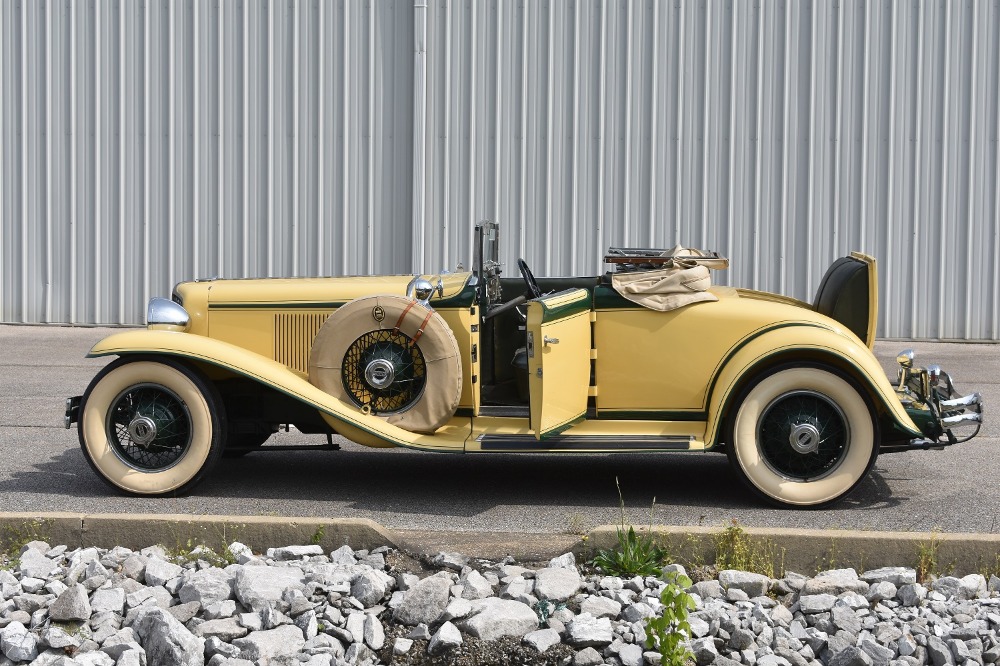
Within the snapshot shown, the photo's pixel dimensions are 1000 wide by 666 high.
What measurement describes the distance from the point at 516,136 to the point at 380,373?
8.23 metres

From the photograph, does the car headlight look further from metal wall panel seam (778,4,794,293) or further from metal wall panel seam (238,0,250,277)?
metal wall panel seam (778,4,794,293)

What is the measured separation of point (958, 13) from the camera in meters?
14.2

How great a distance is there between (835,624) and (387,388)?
2885mm

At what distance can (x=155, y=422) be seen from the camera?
6578 millimetres

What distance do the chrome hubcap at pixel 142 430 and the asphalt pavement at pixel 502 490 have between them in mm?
312

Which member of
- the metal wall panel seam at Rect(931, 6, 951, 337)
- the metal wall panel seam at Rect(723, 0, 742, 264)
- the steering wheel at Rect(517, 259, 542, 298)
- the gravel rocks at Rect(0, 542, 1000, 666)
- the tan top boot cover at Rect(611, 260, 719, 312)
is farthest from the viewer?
the metal wall panel seam at Rect(723, 0, 742, 264)

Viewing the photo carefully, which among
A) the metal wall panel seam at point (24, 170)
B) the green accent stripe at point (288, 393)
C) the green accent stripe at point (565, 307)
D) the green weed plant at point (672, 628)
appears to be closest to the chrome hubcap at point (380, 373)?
the green accent stripe at point (288, 393)

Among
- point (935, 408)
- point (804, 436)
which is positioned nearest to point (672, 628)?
point (804, 436)

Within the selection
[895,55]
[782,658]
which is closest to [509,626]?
[782,658]

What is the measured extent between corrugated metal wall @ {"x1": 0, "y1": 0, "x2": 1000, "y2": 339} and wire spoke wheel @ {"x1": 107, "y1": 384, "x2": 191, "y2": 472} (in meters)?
8.12

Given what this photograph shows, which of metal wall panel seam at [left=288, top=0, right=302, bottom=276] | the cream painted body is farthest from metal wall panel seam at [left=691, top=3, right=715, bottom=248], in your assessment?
the cream painted body

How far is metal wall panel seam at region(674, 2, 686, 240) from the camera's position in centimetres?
1434

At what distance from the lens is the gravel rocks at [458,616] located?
14.8 ft

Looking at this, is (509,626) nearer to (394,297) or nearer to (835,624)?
(835,624)
